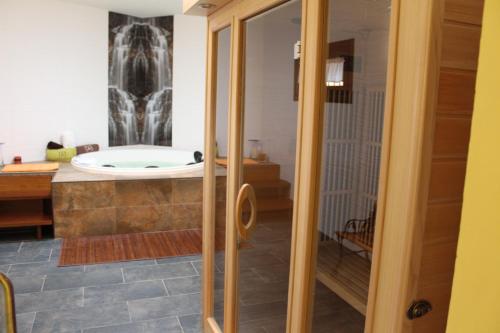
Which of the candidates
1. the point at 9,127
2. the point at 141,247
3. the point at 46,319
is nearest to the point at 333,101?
the point at 46,319

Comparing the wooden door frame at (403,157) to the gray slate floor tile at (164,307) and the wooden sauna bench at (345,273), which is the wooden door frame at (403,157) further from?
the gray slate floor tile at (164,307)

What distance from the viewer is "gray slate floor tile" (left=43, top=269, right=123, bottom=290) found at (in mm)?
3287

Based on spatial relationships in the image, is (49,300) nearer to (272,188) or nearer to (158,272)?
(158,272)

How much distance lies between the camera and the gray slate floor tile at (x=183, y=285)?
3260 mm

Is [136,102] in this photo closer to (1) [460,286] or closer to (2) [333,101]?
(2) [333,101]

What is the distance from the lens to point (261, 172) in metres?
1.75

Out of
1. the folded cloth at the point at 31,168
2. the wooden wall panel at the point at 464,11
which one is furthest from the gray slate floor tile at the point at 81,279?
the wooden wall panel at the point at 464,11

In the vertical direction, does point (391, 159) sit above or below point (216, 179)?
above

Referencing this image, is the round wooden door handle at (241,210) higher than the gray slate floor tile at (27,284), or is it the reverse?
the round wooden door handle at (241,210)

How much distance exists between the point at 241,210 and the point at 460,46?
1.06 metres

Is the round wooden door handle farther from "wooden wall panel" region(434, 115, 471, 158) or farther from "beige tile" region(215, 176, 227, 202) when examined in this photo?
"wooden wall panel" region(434, 115, 471, 158)

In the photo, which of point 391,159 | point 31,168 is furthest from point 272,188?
point 31,168

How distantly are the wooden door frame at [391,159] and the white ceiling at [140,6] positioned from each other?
173 inches

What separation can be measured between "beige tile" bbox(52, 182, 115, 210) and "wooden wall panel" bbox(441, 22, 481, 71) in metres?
3.88
